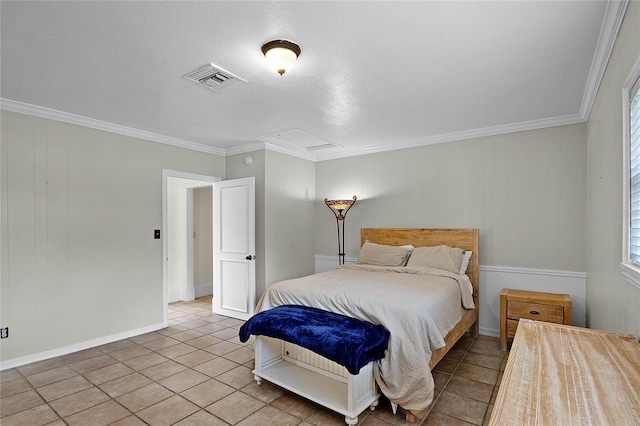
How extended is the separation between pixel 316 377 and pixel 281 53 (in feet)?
7.98

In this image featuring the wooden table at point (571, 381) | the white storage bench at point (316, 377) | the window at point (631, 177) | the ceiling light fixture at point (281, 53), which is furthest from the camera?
the white storage bench at point (316, 377)

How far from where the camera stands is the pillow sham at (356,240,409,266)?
429 centimetres

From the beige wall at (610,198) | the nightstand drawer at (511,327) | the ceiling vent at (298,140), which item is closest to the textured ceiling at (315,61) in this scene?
the beige wall at (610,198)

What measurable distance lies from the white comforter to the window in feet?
4.13

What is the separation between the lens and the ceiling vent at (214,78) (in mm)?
2595

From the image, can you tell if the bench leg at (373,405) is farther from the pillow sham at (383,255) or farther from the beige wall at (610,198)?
the pillow sham at (383,255)

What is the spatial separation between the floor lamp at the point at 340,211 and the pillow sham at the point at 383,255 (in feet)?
2.35

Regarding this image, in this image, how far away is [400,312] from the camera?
8.23ft

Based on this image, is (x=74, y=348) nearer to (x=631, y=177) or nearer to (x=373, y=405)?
(x=373, y=405)

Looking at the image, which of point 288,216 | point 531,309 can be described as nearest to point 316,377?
point 531,309

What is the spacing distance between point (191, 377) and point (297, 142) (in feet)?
10.5

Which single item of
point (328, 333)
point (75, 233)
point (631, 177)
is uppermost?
point (631, 177)

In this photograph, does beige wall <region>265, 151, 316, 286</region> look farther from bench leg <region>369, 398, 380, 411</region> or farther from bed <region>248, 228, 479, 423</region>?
bench leg <region>369, 398, 380, 411</region>

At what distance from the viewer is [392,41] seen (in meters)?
2.20
